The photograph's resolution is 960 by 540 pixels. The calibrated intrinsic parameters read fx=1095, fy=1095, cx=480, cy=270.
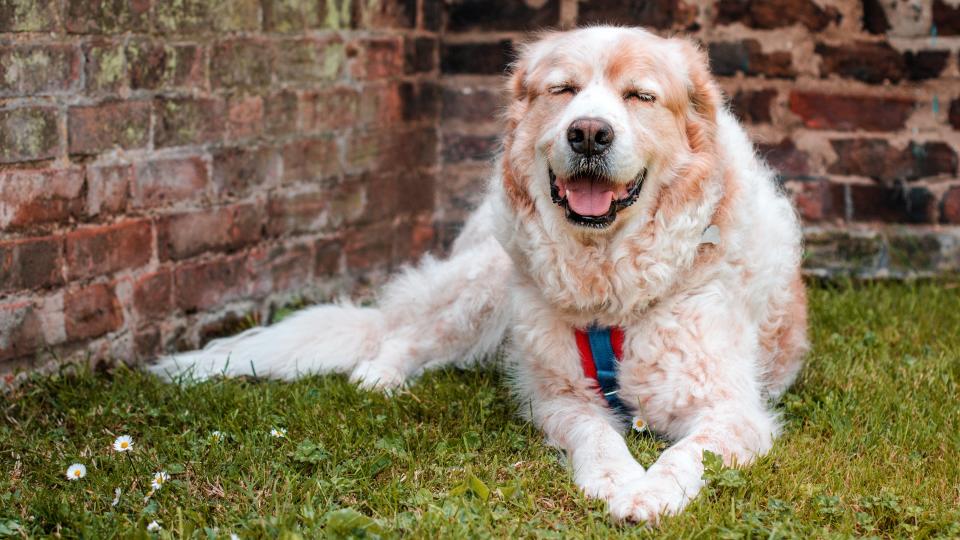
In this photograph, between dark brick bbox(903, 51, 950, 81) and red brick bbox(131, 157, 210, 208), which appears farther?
dark brick bbox(903, 51, 950, 81)

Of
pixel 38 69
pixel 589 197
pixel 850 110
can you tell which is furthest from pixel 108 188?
Result: pixel 850 110

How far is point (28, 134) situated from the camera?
3.63 m

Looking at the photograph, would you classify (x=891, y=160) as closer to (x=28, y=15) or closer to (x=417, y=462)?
(x=417, y=462)

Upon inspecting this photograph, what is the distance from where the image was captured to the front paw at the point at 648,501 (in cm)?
267

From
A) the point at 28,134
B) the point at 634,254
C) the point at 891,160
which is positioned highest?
the point at 28,134

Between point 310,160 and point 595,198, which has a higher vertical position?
point 595,198

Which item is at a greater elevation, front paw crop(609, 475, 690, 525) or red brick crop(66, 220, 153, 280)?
red brick crop(66, 220, 153, 280)

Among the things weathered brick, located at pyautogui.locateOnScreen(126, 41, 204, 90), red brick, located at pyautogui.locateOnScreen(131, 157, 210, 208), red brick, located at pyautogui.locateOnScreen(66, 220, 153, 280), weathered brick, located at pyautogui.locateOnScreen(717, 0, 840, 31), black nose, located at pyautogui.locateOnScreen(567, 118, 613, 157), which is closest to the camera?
black nose, located at pyautogui.locateOnScreen(567, 118, 613, 157)

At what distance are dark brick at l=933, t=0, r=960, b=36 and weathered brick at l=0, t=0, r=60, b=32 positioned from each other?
382 centimetres

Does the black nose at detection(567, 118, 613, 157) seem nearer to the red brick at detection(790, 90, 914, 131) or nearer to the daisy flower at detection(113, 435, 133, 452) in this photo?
the daisy flower at detection(113, 435, 133, 452)

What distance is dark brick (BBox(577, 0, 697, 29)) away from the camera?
210 inches

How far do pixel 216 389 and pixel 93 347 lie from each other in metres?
0.56

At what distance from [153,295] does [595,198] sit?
6.22 ft


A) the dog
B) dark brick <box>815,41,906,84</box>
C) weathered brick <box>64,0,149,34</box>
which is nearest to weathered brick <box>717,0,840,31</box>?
dark brick <box>815,41,906,84</box>
